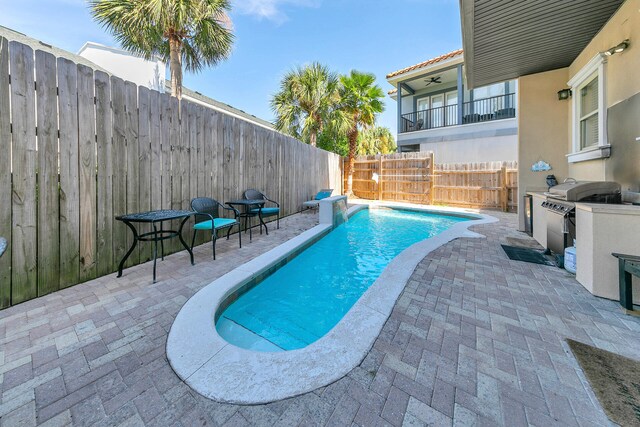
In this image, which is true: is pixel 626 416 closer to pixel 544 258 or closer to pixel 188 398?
pixel 188 398

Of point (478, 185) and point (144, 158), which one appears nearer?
point (144, 158)

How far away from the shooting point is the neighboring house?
1095cm

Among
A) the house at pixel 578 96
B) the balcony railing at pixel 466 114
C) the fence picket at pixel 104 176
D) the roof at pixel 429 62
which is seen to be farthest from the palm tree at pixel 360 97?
the fence picket at pixel 104 176

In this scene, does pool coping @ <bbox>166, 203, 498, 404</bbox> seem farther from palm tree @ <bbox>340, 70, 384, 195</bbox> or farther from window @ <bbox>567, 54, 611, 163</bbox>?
palm tree @ <bbox>340, 70, 384, 195</bbox>

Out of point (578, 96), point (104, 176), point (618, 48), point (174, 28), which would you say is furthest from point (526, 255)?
point (174, 28)

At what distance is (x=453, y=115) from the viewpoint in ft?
41.3

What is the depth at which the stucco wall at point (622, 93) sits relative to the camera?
288 cm

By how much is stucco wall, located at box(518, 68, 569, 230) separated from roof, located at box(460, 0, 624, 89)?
25 centimetres

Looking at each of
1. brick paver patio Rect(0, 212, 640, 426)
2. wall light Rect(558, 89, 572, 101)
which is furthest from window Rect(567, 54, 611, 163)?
brick paver patio Rect(0, 212, 640, 426)

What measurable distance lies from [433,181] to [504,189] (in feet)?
8.23

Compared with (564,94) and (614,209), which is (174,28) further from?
(614,209)

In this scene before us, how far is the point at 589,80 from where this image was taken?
3928mm

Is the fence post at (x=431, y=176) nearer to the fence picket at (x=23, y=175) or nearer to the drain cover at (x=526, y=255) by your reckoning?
the drain cover at (x=526, y=255)

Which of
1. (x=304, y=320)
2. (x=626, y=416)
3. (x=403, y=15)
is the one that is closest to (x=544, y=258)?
(x=626, y=416)
